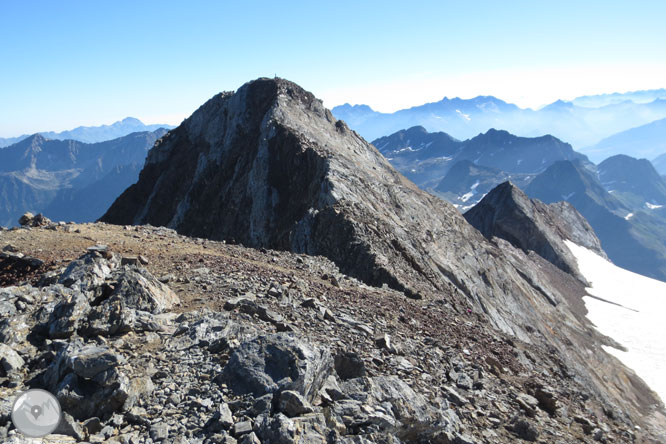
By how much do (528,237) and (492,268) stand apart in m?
65.1

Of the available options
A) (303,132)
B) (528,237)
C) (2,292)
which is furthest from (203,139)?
(528,237)

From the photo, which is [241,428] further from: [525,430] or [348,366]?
[525,430]

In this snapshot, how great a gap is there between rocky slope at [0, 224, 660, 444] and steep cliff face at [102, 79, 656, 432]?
10384mm

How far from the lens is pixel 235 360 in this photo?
371 inches

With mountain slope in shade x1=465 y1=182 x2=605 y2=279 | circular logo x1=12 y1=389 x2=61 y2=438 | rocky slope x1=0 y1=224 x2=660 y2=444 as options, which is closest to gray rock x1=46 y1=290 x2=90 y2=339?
rocky slope x1=0 y1=224 x2=660 y2=444

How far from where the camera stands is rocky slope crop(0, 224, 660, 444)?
823 centimetres

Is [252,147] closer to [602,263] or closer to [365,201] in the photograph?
[365,201]

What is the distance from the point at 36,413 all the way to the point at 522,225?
11745 centimetres

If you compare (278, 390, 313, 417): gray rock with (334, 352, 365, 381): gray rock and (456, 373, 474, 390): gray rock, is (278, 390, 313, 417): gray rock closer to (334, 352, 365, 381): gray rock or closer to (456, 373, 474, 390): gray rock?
(334, 352, 365, 381): gray rock

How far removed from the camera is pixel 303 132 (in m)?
52.7

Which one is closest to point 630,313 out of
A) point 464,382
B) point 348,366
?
point 464,382

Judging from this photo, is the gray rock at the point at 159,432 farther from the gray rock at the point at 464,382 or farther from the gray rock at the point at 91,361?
the gray rock at the point at 464,382

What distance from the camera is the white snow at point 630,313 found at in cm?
6519

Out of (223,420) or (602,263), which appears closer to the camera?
(223,420)
